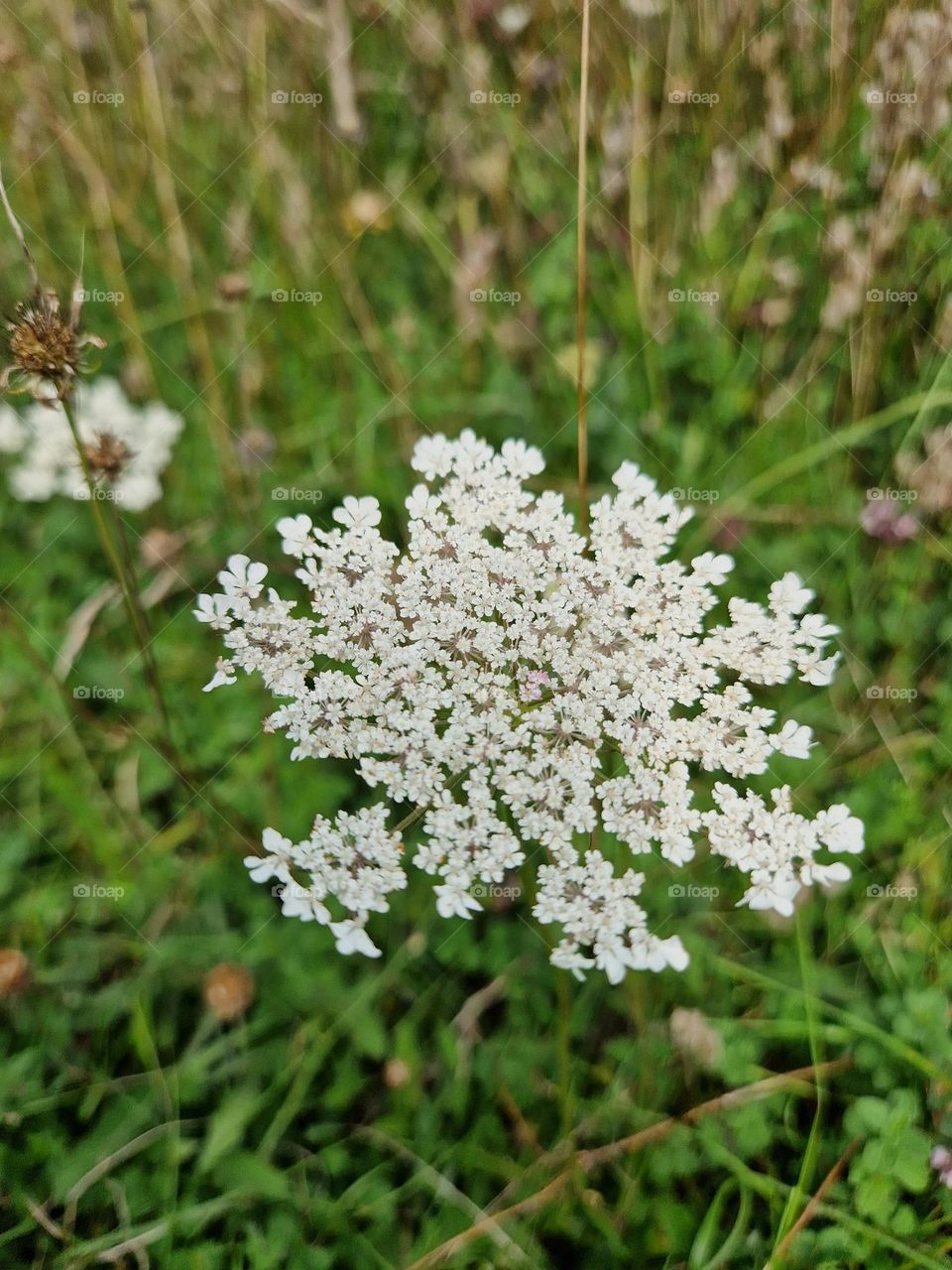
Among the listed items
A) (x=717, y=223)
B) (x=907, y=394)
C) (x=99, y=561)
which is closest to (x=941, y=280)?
(x=907, y=394)

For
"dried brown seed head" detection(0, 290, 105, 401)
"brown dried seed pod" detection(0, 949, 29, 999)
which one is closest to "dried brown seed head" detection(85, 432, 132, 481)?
"dried brown seed head" detection(0, 290, 105, 401)
